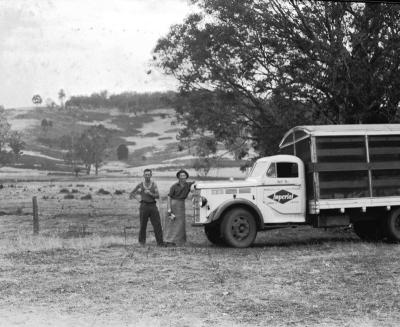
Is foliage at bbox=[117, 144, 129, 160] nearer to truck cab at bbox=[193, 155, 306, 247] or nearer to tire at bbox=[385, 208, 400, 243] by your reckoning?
truck cab at bbox=[193, 155, 306, 247]

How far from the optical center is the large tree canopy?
17.8 m

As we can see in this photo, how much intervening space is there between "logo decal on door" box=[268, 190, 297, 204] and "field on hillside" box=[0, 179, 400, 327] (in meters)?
1.10

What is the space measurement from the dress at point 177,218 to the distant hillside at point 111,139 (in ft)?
332

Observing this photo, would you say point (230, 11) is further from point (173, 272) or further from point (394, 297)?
point (394, 297)

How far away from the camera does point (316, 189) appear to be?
1351 centimetres

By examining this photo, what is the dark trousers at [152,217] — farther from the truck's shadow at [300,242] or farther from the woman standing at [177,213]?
the truck's shadow at [300,242]

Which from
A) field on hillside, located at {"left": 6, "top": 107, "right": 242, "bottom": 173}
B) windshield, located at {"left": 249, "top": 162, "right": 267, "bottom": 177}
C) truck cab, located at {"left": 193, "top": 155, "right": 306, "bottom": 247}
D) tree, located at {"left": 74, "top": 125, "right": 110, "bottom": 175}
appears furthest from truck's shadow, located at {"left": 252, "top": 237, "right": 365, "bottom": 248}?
tree, located at {"left": 74, "top": 125, "right": 110, "bottom": 175}

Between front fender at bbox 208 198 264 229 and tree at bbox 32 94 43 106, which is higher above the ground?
tree at bbox 32 94 43 106

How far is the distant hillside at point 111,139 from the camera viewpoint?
129 meters

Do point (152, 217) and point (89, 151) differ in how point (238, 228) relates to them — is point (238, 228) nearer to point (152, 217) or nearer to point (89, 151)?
point (152, 217)

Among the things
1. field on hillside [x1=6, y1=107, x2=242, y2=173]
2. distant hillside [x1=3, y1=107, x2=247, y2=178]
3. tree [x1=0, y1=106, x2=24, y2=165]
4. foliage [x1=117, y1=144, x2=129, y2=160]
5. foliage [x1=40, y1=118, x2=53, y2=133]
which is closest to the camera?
tree [x1=0, y1=106, x2=24, y2=165]

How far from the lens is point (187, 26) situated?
72.0 feet

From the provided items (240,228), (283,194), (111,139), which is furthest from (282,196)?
(111,139)

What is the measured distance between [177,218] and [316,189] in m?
3.30
